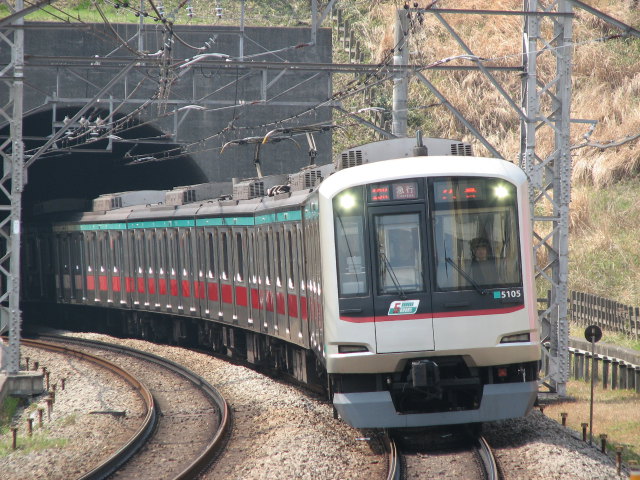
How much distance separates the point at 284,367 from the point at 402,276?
21.4ft

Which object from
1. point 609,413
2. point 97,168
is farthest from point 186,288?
point 97,168

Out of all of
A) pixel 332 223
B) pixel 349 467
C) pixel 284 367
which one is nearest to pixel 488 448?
pixel 349 467

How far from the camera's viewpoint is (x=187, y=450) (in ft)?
37.9

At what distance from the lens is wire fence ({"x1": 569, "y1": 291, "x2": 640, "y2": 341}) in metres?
19.0

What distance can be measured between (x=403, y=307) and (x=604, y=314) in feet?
36.9

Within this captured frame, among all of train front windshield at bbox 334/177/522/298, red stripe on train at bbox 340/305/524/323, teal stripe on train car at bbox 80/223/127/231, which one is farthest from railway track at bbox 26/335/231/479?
teal stripe on train car at bbox 80/223/127/231

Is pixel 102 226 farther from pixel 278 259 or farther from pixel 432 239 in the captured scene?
pixel 432 239

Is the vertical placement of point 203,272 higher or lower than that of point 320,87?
lower

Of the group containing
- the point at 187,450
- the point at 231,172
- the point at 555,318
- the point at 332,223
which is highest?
the point at 231,172

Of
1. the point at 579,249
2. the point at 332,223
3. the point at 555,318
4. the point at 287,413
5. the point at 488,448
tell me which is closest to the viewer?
the point at 488,448

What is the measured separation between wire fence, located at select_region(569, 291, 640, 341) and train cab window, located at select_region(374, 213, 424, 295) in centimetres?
976

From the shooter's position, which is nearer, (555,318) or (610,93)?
(555,318)

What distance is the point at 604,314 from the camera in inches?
800

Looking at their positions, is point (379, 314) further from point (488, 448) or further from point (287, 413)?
point (287, 413)
